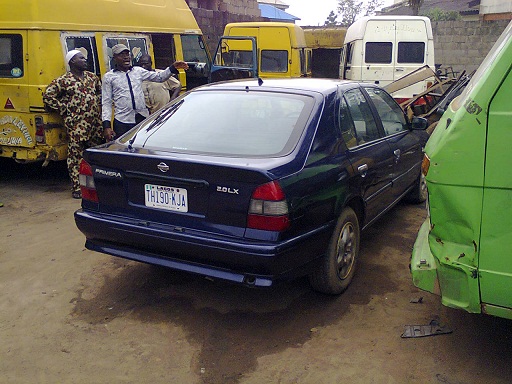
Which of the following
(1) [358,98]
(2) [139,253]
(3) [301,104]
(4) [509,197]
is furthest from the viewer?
(1) [358,98]

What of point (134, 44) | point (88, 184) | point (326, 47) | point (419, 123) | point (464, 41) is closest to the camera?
point (88, 184)

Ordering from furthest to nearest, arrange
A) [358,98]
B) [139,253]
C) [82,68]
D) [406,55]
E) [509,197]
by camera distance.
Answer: [406,55], [82,68], [358,98], [139,253], [509,197]

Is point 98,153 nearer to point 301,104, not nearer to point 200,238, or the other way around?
point 200,238

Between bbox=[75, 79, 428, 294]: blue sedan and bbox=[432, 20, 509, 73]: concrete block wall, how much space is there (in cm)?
1469

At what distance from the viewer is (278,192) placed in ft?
9.84

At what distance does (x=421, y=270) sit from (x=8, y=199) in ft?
17.3

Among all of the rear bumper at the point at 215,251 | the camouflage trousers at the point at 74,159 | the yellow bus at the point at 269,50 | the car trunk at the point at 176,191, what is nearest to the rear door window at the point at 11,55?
the camouflage trousers at the point at 74,159

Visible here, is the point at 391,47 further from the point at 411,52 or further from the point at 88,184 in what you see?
the point at 88,184

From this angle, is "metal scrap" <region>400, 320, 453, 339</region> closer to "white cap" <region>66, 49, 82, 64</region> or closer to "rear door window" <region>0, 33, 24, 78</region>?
"white cap" <region>66, 49, 82, 64</region>

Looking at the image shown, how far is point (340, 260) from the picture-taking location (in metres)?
3.73

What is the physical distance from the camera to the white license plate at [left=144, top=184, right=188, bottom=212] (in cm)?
321

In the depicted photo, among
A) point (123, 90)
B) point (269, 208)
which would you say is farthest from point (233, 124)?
point (123, 90)

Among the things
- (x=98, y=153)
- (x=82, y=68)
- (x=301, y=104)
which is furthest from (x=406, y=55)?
(x=98, y=153)

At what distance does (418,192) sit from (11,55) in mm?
5161
